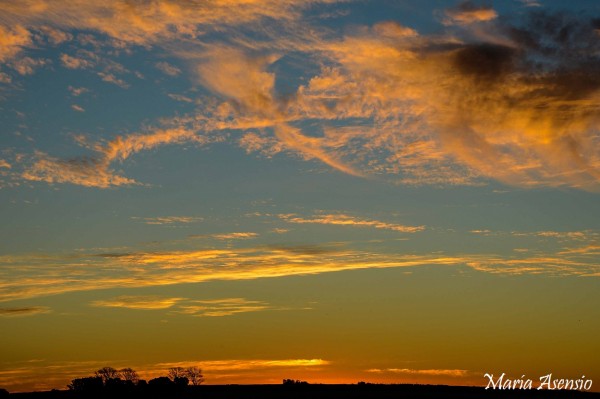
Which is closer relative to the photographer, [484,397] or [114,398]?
[114,398]

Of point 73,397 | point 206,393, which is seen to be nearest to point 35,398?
point 73,397

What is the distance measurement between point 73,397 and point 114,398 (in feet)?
83.9

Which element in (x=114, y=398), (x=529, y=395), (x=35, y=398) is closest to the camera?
(x=114, y=398)

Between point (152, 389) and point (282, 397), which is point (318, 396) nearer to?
point (282, 397)

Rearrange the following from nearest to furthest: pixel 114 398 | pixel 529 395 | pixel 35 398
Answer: pixel 114 398 < pixel 529 395 < pixel 35 398

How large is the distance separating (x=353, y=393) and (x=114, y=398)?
2266 inches

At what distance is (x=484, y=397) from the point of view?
185375 mm

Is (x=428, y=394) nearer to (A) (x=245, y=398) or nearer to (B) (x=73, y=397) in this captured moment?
(A) (x=245, y=398)

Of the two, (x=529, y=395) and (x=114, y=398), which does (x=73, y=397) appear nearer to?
(x=114, y=398)

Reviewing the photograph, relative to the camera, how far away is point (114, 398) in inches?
6762

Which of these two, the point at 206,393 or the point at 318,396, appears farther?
the point at 206,393

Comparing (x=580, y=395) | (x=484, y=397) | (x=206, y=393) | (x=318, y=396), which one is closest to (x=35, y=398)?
(x=206, y=393)

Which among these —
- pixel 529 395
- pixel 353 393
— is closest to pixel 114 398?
pixel 353 393

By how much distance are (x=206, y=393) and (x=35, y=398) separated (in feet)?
145
